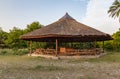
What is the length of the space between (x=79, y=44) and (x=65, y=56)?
1440 cm

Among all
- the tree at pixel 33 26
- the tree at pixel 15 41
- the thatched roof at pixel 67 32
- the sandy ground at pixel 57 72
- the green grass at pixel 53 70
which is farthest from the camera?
the tree at pixel 33 26

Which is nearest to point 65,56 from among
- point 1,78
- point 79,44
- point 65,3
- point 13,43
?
point 65,3


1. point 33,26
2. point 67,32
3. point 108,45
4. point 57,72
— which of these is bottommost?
point 57,72

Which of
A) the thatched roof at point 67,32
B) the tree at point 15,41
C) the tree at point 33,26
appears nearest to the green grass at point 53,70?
the thatched roof at point 67,32

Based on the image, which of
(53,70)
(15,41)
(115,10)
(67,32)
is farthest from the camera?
(15,41)

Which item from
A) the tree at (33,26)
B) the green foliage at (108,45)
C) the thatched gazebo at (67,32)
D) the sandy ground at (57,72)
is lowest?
the sandy ground at (57,72)

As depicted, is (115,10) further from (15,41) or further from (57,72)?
(57,72)

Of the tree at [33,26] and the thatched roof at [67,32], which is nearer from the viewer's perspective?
the thatched roof at [67,32]

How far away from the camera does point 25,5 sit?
77.6 feet

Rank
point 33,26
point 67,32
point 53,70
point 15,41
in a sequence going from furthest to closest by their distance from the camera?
point 33,26 → point 15,41 → point 67,32 → point 53,70

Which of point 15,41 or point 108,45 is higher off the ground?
point 15,41

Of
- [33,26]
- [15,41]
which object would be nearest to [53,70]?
[15,41]

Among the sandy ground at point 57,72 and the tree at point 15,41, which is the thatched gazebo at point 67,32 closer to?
the sandy ground at point 57,72

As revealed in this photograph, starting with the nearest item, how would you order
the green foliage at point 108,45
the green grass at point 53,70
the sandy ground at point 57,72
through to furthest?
the sandy ground at point 57,72 → the green grass at point 53,70 → the green foliage at point 108,45
